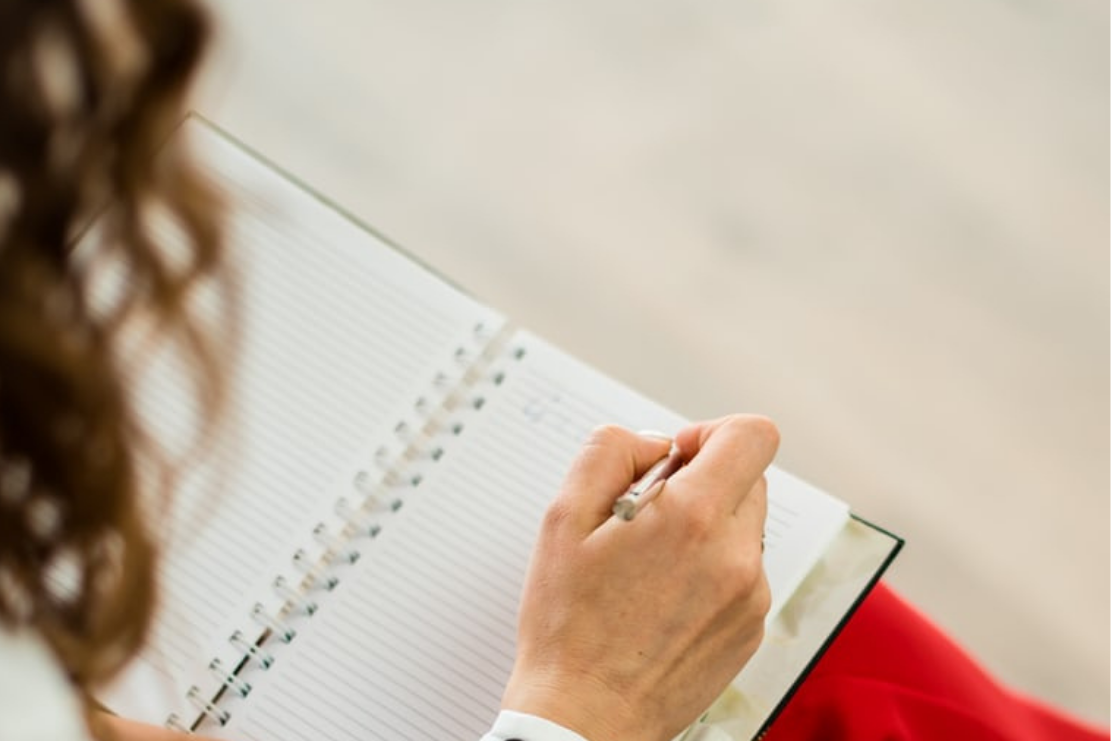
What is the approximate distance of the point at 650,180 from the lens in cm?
159

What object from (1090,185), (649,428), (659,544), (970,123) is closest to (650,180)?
(970,123)

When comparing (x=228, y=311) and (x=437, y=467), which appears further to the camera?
(x=437, y=467)

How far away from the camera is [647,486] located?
0.73m

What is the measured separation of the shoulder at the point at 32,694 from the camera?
62cm

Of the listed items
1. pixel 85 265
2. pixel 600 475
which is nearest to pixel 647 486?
pixel 600 475

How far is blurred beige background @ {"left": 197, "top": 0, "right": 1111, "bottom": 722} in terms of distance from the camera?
1404mm

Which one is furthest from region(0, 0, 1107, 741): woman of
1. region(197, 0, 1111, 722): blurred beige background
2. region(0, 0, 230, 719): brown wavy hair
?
region(197, 0, 1111, 722): blurred beige background

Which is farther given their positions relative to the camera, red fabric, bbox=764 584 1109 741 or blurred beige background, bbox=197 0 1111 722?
blurred beige background, bbox=197 0 1111 722

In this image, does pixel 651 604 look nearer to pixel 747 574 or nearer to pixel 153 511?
pixel 747 574

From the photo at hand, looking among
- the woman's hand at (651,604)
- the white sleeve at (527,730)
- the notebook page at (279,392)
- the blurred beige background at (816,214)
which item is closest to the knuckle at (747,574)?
the woman's hand at (651,604)

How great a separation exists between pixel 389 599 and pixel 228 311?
0.29 meters

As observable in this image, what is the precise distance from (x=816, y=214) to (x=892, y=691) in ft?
2.67

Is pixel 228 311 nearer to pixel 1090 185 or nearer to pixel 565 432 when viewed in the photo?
pixel 565 432

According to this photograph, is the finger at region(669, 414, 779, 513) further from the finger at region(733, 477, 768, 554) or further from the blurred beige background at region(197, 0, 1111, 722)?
the blurred beige background at region(197, 0, 1111, 722)
